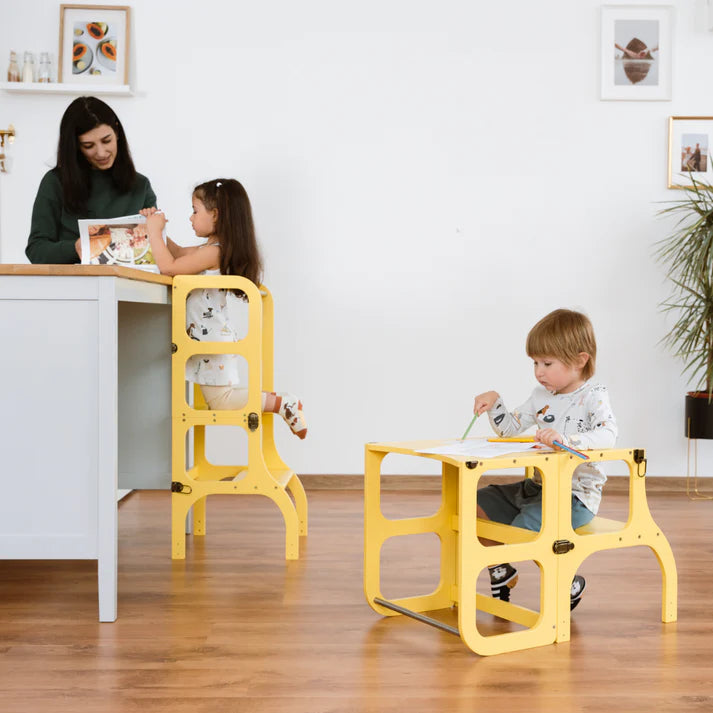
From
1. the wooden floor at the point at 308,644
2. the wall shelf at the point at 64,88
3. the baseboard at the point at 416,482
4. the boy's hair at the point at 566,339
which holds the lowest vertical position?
the baseboard at the point at 416,482

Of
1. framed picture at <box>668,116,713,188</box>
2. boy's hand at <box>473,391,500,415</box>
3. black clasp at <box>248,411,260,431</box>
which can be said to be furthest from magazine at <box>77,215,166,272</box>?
framed picture at <box>668,116,713,188</box>

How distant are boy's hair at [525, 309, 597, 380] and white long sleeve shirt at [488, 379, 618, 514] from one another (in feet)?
0.26

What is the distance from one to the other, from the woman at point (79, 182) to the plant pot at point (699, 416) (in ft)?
7.18

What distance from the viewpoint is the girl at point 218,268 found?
2.52 meters

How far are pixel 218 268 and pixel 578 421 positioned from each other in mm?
1147

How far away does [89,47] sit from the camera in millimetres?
3539

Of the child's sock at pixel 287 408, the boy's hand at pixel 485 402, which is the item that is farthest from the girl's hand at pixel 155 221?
the boy's hand at pixel 485 402

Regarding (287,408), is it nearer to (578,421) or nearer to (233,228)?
(233,228)

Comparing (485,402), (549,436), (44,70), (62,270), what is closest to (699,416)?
(485,402)

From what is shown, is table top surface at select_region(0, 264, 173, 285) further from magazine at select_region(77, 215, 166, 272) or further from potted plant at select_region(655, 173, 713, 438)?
potted plant at select_region(655, 173, 713, 438)

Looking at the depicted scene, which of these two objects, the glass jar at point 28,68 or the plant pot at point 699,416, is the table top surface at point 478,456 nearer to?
the plant pot at point 699,416

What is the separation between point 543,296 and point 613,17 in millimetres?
1138

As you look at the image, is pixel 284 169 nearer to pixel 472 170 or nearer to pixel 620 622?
pixel 472 170

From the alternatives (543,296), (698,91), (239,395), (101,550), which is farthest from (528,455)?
(698,91)
